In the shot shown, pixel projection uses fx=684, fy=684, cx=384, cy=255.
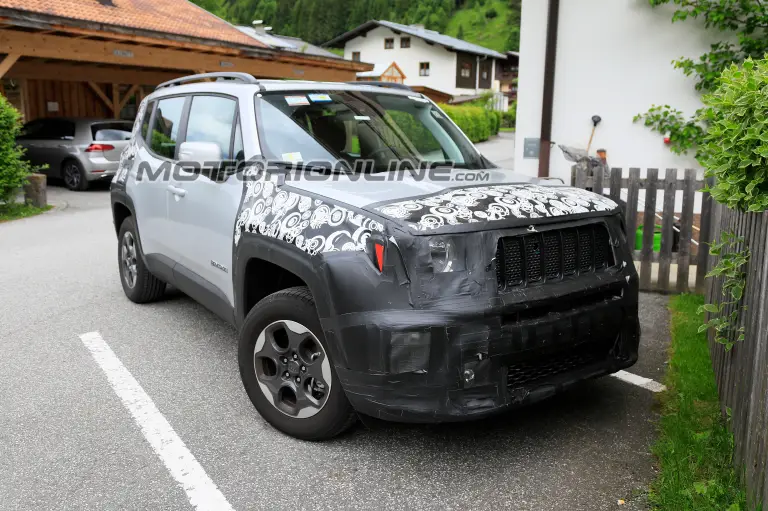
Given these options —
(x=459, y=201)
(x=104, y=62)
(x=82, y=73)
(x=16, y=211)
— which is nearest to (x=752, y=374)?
(x=459, y=201)

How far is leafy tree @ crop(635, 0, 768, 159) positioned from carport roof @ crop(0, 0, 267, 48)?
12.5 metres

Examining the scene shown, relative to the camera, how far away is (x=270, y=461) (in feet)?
11.6

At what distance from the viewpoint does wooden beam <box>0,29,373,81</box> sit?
1507 centimetres

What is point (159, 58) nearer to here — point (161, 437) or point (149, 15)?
point (149, 15)

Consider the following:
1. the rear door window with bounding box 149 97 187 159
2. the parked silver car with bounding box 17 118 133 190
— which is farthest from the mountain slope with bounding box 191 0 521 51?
the rear door window with bounding box 149 97 187 159

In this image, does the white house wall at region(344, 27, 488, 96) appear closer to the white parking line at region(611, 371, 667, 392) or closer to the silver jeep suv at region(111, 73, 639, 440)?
the silver jeep suv at region(111, 73, 639, 440)

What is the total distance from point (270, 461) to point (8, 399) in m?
1.95

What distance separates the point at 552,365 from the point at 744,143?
4.51 ft

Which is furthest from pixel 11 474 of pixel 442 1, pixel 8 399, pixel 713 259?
pixel 442 1

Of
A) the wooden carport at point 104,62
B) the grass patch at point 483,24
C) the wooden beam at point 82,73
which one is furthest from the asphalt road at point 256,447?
the grass patch at point 483,24

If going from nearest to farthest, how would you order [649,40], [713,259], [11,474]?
[11,474] < [713,259] < [649,40]

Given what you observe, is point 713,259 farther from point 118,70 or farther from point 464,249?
point 118,70

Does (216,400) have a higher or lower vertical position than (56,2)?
lower

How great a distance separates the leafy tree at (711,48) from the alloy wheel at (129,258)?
687cm
